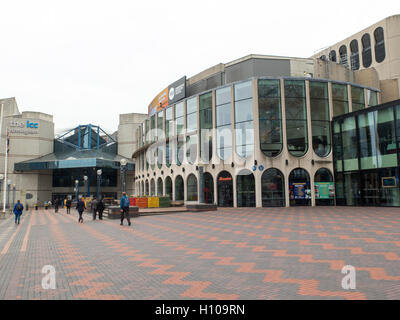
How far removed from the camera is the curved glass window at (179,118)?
34.0 metres

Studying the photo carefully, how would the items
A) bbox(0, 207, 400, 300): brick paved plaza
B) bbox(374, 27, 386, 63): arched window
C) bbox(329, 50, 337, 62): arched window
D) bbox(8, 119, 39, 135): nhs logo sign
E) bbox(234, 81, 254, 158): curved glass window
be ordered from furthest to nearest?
bbox(329, 50, 337, 62): arched window
bbox(8, 119, 39, 135): nhs logo sign
bbox(374, 27, 386, 63): arched window
bbox(234, 81, 254, 158): curved glass window
bbox(0, 207, 400, 300): brick paved plaza

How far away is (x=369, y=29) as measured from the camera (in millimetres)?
53500

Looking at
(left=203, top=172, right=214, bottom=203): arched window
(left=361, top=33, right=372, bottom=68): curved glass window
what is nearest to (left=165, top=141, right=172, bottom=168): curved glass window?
(left=203, top=172, right=214, bottom=203): arched window

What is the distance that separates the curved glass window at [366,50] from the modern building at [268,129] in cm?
2482

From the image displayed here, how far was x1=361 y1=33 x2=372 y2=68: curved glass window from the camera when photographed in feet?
177

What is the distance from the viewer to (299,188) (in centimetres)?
2622

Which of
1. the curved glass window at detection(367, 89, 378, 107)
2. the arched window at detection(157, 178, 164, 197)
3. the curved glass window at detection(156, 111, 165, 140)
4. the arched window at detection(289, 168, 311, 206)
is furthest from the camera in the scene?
the curved glass window at detection(156, 111, 165, 140)

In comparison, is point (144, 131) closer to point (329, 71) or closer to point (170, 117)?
point (170, 117)

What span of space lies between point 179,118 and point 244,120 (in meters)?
9.83

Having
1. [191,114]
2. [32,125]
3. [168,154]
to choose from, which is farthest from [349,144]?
[32,125]

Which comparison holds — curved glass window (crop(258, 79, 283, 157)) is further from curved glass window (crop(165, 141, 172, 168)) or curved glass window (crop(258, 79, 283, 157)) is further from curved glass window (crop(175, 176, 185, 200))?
curved glass window (crop(165, 141, 172, 168))

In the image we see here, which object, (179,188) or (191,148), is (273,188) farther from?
(179,188)

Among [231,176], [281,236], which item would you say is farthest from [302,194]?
[281,236]

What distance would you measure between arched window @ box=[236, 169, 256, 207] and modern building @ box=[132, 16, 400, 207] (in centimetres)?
9
